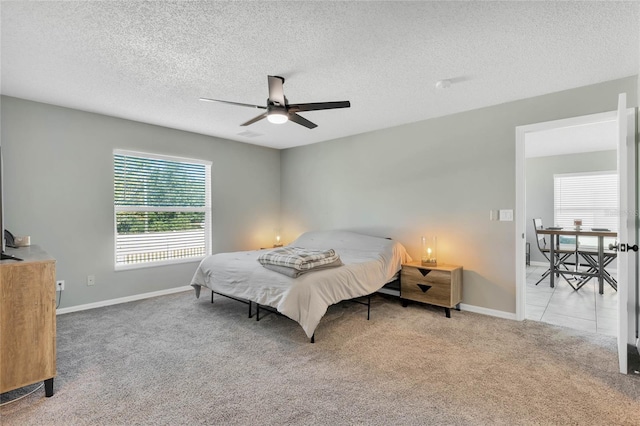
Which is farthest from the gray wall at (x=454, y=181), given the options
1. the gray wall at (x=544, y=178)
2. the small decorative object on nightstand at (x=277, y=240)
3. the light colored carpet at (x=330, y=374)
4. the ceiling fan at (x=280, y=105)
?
the gray wall at (x=544, y=178)

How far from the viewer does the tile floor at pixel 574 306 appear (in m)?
3.37

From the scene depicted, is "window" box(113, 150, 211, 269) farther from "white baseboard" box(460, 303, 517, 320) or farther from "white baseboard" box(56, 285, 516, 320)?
"white baseboard" box(460, 303, 517, 320)

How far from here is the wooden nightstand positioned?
142 inches

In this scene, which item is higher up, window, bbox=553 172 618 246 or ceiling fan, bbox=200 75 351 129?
ceiling fan, bbox=200 75 351 129

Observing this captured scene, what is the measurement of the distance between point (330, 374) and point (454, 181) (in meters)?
2.79

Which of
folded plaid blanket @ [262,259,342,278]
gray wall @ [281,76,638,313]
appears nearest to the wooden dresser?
folded plaid blanket @ [262,259,342,278]

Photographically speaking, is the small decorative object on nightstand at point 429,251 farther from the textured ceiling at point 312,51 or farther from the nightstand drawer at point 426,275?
the textured ceiling at point 312,51

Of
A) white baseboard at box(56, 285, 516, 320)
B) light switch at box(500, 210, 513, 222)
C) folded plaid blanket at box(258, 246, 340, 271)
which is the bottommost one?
white baseboard at box(56, 285, 516, 320)

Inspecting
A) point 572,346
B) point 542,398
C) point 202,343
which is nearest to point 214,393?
point 202,343

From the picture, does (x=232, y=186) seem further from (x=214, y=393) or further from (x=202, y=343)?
(x=214, y=393)

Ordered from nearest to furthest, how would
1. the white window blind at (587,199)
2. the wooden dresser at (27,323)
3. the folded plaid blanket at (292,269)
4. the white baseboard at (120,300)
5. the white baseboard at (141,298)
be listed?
the wooden dresser at (27,323)
the folded plaid blanket at (292,269)
the white baseboard at (141,298)
the white baseboard at (120,300)
the white window blind at (587,199)

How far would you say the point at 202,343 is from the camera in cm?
286

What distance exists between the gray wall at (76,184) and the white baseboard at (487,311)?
3.85 metres

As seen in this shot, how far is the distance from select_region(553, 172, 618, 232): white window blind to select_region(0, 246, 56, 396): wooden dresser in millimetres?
8456
